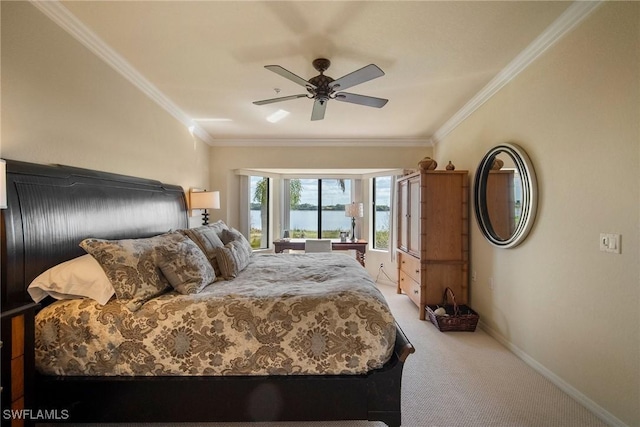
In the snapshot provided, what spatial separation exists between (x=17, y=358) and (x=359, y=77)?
2.50 m

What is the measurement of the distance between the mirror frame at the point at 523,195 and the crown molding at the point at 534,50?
1.97 ft

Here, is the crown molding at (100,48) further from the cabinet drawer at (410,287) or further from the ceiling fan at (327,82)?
the cabinet drawer at (410,287)

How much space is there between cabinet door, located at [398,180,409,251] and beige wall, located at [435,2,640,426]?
1519 millimetres

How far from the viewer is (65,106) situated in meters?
1.97

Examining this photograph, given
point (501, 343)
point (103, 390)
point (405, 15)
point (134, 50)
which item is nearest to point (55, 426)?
point (103, 390)

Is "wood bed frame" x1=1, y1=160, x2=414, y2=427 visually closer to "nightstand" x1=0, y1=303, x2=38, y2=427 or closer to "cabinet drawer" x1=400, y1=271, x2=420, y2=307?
"nightstand" x1=0, y1=303, x2=38, y2=427

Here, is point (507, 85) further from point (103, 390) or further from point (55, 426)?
point (55, 426)

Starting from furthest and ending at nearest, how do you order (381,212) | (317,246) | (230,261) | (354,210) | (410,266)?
(381,212) → (354,210) → (317,246) → (410,266) → (230,261)

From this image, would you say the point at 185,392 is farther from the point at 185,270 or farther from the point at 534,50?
the point at 534,50

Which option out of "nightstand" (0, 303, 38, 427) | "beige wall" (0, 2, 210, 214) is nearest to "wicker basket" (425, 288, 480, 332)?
"nightstand" (0, 303, 38, 427)

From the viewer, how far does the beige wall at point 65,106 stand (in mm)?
1633

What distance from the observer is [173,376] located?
1671 mm

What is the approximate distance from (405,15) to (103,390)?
9.46 feet

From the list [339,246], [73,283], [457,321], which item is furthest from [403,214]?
[73,283]
